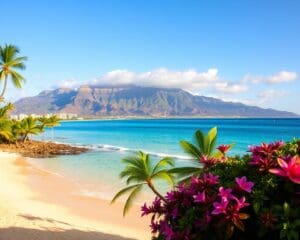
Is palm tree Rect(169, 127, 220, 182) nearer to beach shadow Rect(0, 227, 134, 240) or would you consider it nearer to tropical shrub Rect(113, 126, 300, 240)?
beach shadow Rect(0, 227, 134, 240)

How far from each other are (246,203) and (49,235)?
8.82m

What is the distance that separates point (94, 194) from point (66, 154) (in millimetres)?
22418

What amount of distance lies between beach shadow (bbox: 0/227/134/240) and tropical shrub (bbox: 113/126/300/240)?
7283 millimetres

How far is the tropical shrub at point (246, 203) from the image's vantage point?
12.7ft

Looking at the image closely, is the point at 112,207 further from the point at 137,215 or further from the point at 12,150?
the point at 12,150

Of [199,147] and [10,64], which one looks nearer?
[199,147]

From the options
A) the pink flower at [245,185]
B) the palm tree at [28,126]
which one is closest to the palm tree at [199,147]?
the pink flower at [245,185]

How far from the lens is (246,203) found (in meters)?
3.93

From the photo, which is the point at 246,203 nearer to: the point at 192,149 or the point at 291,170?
the point at 291,170

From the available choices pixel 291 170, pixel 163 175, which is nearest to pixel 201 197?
pixel 291 170

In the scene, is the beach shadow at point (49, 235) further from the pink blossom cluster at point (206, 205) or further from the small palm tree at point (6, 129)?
the small palm tree at point (6, 129)

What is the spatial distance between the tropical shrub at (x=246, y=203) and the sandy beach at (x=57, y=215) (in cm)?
769

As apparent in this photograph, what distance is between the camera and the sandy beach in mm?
11883

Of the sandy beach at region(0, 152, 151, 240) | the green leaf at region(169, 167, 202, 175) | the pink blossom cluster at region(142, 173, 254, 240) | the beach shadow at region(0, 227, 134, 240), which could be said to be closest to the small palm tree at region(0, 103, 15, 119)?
the sandy beach at region(0, 152, 151, 240)
